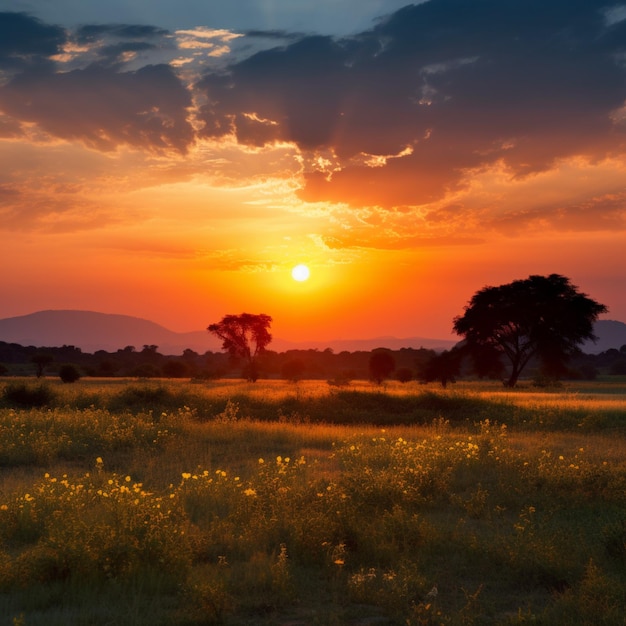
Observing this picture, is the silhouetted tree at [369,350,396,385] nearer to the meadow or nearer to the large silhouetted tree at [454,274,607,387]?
the large silhouetted tree at [454,274,607,387]

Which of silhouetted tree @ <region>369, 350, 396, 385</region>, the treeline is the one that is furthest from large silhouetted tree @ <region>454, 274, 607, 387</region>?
silhouetted tree @ <region>369, 350, 396, 385</region>

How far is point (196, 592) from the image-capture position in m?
7.09

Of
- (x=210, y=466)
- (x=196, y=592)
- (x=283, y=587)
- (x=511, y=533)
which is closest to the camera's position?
(x=196, y=592)

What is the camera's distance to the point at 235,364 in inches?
4606

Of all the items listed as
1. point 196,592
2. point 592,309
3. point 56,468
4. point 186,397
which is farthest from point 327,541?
point 592,309

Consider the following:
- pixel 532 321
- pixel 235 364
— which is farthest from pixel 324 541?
pixel 235 364

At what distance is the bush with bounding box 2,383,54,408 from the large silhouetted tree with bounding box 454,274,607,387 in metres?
34.9

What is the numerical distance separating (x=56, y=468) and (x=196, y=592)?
9.99m

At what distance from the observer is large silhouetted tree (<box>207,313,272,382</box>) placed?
8038 cm

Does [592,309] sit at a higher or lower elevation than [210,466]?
higher

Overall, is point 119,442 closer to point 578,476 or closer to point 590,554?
point 578,476

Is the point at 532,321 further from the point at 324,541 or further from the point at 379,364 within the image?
the point at 324,541

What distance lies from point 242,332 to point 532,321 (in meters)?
37.3

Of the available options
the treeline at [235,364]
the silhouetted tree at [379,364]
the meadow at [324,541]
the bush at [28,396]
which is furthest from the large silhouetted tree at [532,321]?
the meadow at [324,541]
